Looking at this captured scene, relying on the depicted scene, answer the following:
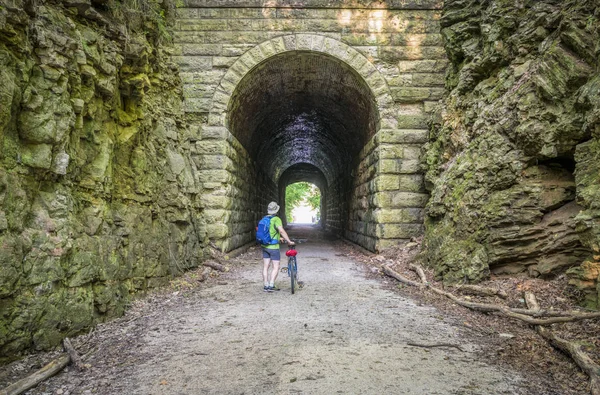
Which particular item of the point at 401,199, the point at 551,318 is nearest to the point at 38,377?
the point at 551,318

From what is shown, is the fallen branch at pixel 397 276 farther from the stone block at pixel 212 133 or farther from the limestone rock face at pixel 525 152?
the stone block at pixel 212 133

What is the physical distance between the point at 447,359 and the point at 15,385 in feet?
11.2

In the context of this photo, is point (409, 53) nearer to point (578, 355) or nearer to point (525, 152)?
point (525, 152)

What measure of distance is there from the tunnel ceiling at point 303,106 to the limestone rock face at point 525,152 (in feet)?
10.8

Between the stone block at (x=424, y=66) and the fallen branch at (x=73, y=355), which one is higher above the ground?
the stone block at (x=424, y=66)

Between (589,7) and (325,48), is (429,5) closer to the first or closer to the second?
(325,48)

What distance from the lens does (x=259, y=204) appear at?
16219 mm

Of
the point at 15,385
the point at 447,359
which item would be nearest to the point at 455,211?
the point at 447,359

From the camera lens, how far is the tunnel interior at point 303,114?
32.1 feet

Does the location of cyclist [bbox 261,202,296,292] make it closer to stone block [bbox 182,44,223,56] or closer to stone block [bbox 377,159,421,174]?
stone block [bbox 377,159,421,174]

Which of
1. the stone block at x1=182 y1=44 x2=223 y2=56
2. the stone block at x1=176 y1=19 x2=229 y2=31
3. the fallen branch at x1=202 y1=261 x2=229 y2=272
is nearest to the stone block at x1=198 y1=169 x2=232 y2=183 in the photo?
the fallen branch at x1=202 y1=261 x2=229 y2=272

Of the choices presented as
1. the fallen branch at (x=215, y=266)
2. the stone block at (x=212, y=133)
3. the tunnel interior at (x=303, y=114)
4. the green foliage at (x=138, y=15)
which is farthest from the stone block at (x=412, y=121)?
the green foliage at (x=138, y=15)

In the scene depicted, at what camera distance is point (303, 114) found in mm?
13820

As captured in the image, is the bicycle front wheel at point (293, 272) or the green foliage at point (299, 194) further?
the green foliage at point (299, 194)
